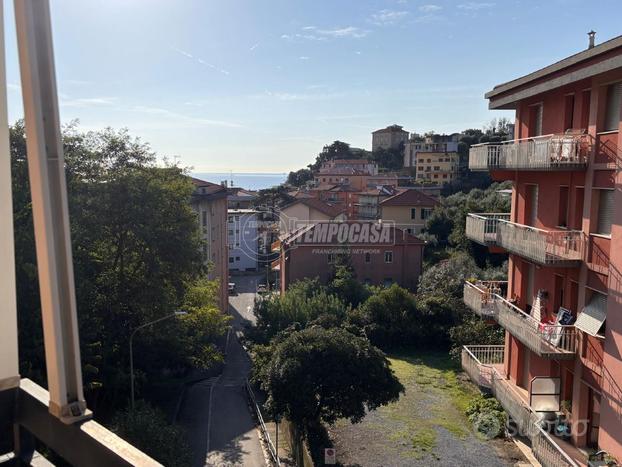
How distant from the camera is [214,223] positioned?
29.7 metres

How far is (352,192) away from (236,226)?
46.0ft

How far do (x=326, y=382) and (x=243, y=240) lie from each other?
3930 centimetres

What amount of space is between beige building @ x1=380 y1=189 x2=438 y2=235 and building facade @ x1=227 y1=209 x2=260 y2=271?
51.4ft

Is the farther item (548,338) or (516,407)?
(516,407)

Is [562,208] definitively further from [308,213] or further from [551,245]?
[308,213]

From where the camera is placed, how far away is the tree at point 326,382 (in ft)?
40.9

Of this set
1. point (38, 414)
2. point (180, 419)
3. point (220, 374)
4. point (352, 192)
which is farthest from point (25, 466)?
point (352, 192)

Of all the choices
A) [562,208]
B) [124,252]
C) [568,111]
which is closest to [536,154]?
[568,111]

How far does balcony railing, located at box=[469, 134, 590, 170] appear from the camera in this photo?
952 centimetres

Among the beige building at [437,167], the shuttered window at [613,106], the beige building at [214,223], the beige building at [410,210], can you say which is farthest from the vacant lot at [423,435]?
the beige building at [437,167]

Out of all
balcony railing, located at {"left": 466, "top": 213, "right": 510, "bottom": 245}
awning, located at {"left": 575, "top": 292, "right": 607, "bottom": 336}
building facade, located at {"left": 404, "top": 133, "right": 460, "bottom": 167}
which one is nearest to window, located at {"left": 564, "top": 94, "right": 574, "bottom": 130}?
balcony railing, located at {"left": 466, "top": 213, "right": 510, "bottom": 245}

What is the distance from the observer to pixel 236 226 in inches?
1964

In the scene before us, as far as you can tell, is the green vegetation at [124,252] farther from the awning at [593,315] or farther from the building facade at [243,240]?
the building facade at [243,240]

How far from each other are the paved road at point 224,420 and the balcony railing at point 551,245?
9005 mm
